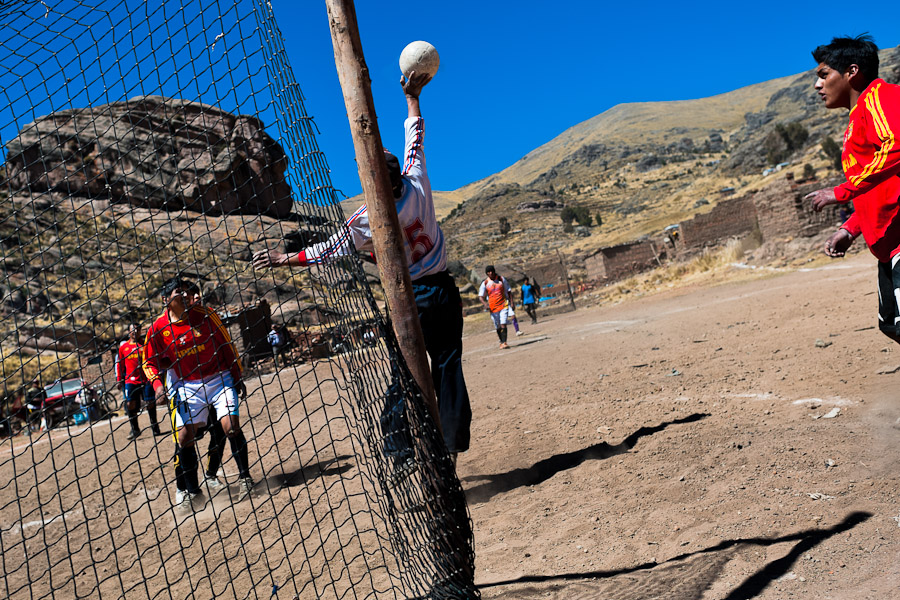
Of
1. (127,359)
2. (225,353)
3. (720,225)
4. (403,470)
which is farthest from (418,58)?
(720,225)

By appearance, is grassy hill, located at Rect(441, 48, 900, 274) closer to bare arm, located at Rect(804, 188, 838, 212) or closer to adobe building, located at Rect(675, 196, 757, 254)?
adobe building, located at Rect(675, 196, 757, 254)

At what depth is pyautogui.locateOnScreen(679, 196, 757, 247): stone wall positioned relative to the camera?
3044 centimetres

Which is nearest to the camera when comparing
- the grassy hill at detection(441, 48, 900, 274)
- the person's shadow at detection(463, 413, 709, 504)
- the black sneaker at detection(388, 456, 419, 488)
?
the black sneaker at detection(388, 456, 419, 488)

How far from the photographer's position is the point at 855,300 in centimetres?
980

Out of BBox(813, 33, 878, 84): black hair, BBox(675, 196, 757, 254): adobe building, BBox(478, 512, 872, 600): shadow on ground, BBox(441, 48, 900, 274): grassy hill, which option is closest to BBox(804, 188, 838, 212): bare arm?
BBox(813, 33, 878, 84): black hair

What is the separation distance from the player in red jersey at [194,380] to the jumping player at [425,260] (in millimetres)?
1987

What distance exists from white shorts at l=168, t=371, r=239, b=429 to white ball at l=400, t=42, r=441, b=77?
9.81 feet

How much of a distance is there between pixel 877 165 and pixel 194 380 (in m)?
4.72

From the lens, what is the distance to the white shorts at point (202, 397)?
5.35 metres

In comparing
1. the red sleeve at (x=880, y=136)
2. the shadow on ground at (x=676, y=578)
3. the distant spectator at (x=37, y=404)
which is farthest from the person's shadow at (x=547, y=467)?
the distant spectator at (x=37, y=404)

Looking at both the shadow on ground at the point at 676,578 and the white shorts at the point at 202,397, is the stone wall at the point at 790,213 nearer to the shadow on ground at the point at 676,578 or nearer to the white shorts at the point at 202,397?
the white shorts at the point at 202,397

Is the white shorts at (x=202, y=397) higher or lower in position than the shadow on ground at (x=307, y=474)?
higher

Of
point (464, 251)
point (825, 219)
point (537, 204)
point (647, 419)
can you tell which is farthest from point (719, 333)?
point (537, 204)

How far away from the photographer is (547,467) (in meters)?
4.91
